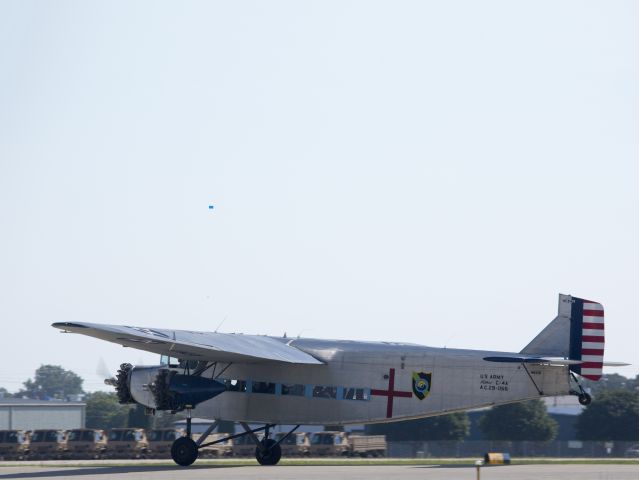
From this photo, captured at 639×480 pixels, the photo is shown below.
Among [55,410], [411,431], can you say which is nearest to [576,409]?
[411,431]

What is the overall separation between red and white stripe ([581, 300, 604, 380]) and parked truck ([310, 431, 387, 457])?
20.3 metres

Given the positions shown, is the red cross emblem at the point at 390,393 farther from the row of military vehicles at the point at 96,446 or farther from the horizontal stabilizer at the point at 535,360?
the row of military vehicles at the point at 96,446

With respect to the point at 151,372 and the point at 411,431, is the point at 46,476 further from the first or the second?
the point at 411,431

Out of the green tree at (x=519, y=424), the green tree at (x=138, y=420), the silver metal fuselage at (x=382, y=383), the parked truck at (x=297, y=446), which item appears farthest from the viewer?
the green tree at (x=138, y=420)

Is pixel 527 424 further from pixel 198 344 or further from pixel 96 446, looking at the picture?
pixel 198 344

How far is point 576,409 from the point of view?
105m

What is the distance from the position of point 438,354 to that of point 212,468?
9086 mm

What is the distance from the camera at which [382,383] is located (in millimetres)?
40750

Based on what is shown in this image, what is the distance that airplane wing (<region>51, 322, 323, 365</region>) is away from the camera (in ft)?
120

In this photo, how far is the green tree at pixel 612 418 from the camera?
80.9m

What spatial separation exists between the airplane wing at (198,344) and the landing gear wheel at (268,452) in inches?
130

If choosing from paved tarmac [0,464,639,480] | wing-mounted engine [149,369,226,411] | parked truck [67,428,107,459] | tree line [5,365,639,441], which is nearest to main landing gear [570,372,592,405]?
paved tarmac [0,464,639,480]

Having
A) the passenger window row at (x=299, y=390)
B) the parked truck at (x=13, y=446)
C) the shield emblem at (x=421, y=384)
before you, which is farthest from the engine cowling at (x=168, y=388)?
the parked truck at (x=13, y=446)

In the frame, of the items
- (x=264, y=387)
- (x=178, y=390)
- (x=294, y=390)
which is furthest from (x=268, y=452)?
(x=178, y=390)
